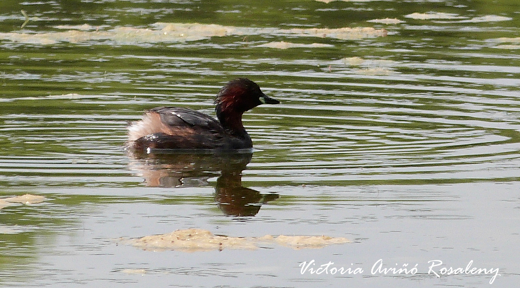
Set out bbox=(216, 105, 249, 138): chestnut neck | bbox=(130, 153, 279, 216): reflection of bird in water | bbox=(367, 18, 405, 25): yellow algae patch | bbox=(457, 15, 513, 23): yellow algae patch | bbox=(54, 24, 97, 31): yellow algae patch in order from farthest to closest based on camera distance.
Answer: bbox=(457, 15, 513, 23): yellow algae patch < bbox=(367, 18, 405, 25): yellow algae patch < bbox=(54, 24, 97, 31): yellow algae patch < bbox=(216, 105, 249, 138): chestnut neck < bbox=(130, 153, 279, 216): reflection of bird in water

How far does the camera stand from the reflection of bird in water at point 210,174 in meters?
9.33

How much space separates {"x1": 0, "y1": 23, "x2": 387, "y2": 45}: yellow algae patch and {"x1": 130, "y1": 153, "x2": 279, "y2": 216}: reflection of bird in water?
806cm

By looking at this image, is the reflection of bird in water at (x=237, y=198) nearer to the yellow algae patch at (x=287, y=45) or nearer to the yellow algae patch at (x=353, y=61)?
the yellow algae patch at (x=353, y=61)

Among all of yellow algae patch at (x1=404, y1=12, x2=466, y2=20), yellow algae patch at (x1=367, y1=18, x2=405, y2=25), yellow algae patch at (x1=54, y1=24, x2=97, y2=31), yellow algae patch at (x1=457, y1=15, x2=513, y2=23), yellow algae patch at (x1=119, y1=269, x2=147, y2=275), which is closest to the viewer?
yellow algae patch at (x1=119, y1=269, x2=147, y2=275)

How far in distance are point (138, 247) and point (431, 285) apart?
6.72 feet

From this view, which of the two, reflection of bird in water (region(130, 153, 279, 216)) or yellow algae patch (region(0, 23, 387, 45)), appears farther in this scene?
yellow algae patch (region(0, 23, 387, 45))

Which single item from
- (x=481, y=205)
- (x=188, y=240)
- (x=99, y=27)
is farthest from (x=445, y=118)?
(x=99, y=27)

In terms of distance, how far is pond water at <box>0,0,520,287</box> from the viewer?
758 cm

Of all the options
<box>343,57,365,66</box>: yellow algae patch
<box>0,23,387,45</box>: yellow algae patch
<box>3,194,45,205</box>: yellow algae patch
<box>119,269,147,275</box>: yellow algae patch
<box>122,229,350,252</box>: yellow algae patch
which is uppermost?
<box>119,269,147,275</box>: yellow algae patch

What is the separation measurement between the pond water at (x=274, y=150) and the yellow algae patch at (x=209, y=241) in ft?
0.32

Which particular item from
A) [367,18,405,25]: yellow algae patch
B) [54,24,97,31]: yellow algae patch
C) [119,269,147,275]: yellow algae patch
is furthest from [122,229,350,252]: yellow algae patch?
[367,18,405,25]: yellow algae patch

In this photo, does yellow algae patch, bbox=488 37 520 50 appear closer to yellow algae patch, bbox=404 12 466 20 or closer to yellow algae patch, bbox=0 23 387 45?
yellow algae patch, bbox=0 23 387 45

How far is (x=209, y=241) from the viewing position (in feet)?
26.0

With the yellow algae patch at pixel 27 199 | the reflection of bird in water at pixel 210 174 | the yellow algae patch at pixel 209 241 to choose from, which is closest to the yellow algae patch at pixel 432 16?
the reflection of bird in water at pixel 210 174
